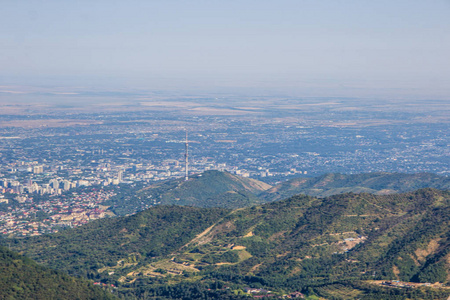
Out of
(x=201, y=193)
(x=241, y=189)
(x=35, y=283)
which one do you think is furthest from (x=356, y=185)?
(x=35, y=283)

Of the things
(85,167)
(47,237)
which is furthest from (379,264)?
(85,167)

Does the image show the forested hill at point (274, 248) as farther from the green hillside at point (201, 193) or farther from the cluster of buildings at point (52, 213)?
the green hillside at point (201, 193)

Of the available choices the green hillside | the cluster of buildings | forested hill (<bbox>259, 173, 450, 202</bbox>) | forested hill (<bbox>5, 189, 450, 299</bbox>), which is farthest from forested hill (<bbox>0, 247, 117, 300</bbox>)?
forested hill (<bbox>259, 173, 450, 202</bbox>)

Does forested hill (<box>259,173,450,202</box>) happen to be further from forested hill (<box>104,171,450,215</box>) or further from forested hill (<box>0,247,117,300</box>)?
forested hill (<box>0,247,117,300</box>)

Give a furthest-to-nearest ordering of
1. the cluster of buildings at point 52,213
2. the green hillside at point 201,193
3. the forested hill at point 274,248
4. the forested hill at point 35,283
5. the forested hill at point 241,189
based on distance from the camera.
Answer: the forested hill at point 241,189 < the green hillside at point 201,193 < the cluster of buildings at point 52,213 < the forested hill at point 274,248 < the forested hill at point 35,283

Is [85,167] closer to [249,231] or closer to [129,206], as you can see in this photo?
[129,206]

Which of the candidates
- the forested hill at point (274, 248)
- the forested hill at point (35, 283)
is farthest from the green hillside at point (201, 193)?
the forested hill at point (35, 283)
